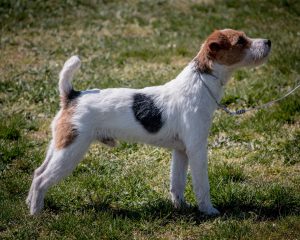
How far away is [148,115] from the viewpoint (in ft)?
18.3

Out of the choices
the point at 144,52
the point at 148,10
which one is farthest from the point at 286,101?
the point at 148,10

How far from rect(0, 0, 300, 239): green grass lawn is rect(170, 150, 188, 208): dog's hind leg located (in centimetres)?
15

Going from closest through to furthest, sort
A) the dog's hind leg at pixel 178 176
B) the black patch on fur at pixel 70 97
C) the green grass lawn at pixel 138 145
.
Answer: the green grass lawn at pixel 138 145
the black patch on fur at pixel 70 97
the dog's hind leg at pixel 178 176

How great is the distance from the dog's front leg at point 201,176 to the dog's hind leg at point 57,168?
3.33ft

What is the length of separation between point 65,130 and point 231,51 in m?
1.76

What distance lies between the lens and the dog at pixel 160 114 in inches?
217

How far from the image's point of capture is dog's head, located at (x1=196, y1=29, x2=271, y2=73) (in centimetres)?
562

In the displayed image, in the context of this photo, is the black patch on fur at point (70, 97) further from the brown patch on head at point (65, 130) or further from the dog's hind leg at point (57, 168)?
the dog's hind leg at point (57, 168)

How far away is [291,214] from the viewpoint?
549 centimetres

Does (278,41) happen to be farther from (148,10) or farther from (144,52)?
(148,10)

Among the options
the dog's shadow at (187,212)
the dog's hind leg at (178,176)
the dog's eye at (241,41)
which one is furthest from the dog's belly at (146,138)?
the dog's eye at (241,41)

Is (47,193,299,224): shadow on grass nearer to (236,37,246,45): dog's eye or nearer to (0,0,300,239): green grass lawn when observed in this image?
(0,0,300,239): green grass lawn

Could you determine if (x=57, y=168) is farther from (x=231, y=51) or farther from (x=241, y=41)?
(x=241, y=41)

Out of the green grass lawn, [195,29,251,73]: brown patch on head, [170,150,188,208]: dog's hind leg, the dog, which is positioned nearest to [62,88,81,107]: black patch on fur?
the dog
